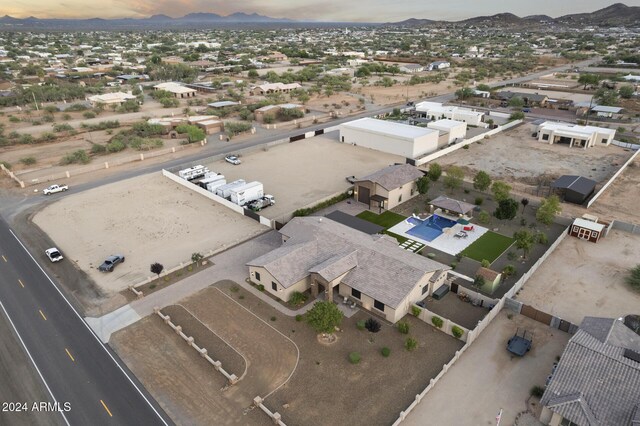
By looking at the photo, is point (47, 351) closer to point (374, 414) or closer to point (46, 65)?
point (374, 414)

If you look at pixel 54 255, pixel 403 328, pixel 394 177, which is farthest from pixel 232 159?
pixel 403 328

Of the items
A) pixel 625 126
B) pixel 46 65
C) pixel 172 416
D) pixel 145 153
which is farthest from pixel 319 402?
pixel 46 65

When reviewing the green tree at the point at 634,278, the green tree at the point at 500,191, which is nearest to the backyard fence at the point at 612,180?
the green tree at the point at 500,191

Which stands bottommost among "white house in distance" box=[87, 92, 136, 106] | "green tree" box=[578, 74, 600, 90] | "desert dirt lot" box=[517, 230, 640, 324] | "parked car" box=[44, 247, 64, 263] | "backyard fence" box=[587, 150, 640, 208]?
"desert dirt lot" box=[517, 230, 640, 324]

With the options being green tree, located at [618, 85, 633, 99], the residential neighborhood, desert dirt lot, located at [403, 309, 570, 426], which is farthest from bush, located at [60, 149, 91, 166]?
green tree, located at [618, 85, 633, 99]

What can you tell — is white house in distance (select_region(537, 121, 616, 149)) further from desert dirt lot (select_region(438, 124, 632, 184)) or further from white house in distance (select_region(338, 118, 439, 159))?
white house in distance (select_region(338, 118, 439, 159))
